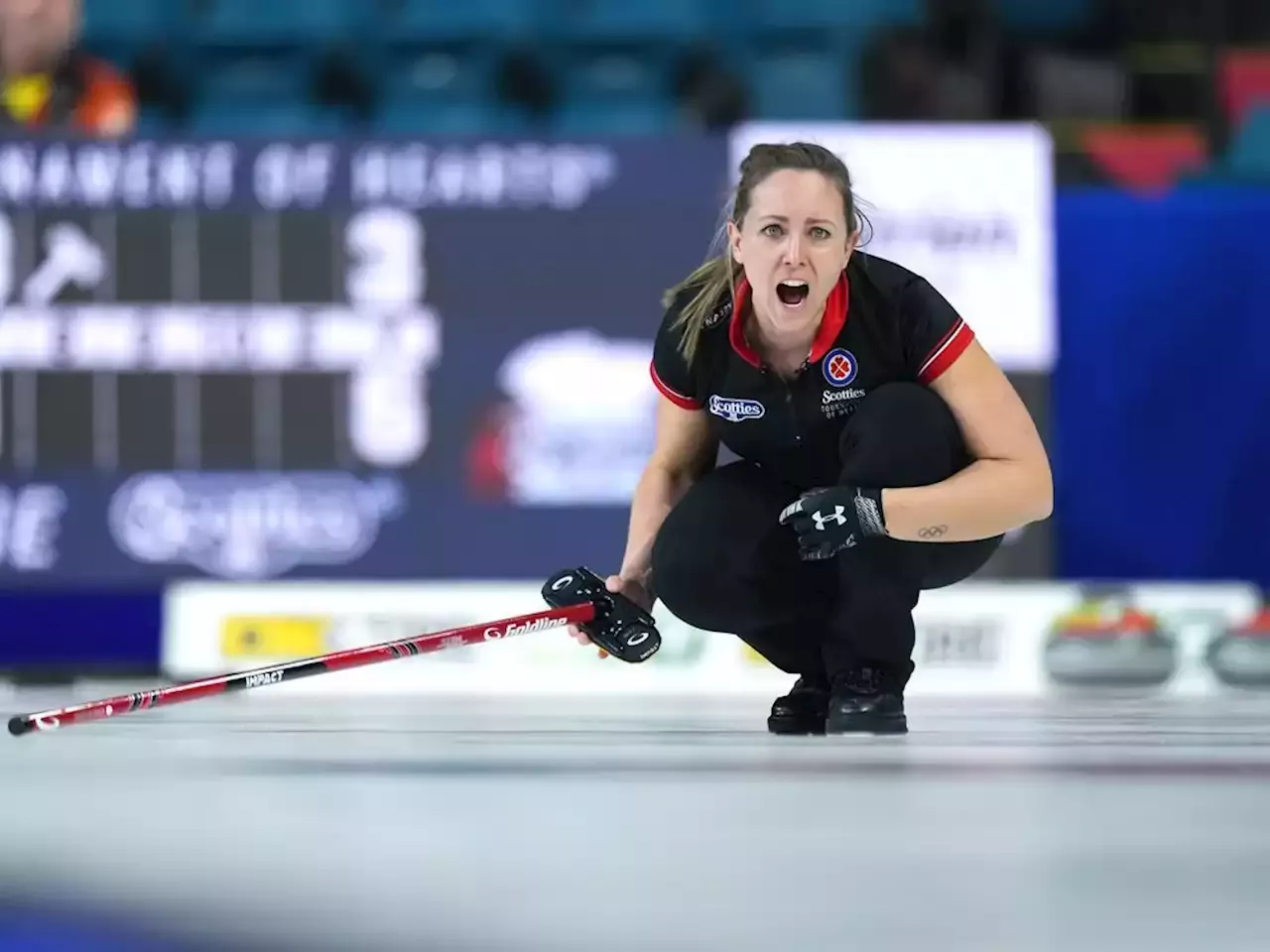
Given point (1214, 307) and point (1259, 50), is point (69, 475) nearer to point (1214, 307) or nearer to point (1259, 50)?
point (1214, 307)

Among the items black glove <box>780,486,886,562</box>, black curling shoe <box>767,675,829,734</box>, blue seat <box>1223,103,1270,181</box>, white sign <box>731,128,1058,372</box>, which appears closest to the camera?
black glove <box>780,486,886,562</box>

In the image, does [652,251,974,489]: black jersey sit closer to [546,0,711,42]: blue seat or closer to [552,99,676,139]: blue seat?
[552,99,676,139]: blue seat

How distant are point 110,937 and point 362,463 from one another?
4.48m

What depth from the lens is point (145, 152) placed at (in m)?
5.55

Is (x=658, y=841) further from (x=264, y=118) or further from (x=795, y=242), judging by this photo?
(x=264, y=118)

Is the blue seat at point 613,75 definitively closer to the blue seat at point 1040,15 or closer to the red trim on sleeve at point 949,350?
the blue seat at point 1040,15

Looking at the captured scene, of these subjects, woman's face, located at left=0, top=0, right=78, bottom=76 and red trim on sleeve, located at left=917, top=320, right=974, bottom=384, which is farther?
woman's face, located at left=0, top=0, right=78, bottom=76

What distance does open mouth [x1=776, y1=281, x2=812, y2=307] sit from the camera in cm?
250

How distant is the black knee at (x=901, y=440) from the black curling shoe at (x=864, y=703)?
29cm

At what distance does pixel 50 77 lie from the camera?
235 inches

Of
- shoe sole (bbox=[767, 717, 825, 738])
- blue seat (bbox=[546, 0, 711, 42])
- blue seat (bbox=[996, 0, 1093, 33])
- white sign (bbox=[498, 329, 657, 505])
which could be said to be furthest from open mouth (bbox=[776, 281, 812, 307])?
blue seat (bbox=[996, 0, 1093, 33])

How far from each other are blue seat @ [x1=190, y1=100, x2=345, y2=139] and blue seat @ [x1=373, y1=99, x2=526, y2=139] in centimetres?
19

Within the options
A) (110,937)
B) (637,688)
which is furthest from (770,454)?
(637,688)

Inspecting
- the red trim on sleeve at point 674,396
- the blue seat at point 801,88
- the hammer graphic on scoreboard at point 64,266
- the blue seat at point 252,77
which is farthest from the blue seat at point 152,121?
the red trim on sleeve at point 674,396
